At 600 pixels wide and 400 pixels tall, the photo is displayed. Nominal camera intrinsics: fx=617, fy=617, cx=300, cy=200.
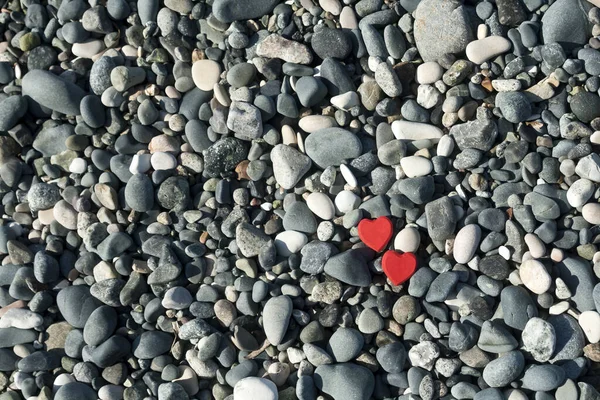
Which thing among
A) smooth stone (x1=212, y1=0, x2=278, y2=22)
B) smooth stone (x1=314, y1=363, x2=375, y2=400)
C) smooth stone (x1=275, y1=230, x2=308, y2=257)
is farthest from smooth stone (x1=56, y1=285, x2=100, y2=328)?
smooth stone (x1=212, y1=0, x2=278, y2=22)

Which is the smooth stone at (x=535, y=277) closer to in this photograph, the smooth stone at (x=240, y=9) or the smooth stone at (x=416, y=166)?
the smooth stone at (x=416, y=166)

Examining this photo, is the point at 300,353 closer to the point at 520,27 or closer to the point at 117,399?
the point at 117,399

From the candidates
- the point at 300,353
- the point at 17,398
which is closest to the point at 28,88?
the point at 17,398

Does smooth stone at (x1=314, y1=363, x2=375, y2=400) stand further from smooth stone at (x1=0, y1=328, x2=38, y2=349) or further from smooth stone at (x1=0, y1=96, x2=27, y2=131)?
smooth stone at (x1=0, y1=96, x2=27, y2=131)

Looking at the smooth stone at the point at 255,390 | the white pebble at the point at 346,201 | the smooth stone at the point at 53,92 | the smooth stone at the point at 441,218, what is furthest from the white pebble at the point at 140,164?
the smooth stone at the point at 441,218

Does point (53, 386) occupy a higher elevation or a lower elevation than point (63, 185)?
lower

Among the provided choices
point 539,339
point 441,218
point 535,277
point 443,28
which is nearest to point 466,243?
point 441,218
